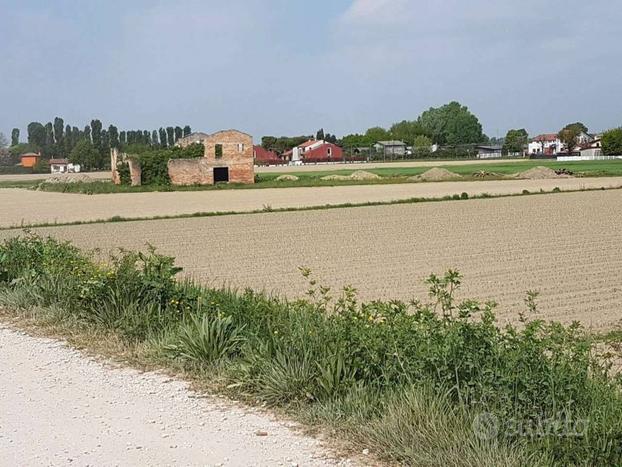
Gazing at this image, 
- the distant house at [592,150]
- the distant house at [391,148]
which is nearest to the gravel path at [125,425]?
the distant house at [592,150]

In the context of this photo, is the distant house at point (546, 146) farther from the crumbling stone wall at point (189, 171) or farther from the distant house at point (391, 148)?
the crumbling stone wall at point (189, 171)

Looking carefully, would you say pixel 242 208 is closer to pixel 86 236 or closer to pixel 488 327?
pixel 86 236

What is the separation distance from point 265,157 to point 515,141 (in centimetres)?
6462

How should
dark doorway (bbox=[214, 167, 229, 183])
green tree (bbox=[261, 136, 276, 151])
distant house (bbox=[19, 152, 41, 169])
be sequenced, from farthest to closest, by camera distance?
green tree (bbox=[261, 136, 276, 151]) → distant house (bbox=[19, 152, 41, 169]) → dark doorway (bbox=[214, 167, 229, 183])

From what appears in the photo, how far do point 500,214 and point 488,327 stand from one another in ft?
99.0

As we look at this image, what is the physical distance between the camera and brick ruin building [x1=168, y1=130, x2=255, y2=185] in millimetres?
75125

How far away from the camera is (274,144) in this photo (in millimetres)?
193375

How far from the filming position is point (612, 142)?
146500 mm

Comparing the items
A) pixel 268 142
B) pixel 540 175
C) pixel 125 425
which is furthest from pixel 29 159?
pixel 125 425

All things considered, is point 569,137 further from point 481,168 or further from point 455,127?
point 481,168

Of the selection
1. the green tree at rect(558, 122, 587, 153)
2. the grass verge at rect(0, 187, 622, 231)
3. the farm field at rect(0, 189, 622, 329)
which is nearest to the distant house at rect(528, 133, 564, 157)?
the green tree at rect(558, 122, 587, 153)

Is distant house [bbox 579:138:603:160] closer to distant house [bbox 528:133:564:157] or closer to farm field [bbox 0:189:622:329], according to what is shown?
distant house [bbox 528:133:564:157]

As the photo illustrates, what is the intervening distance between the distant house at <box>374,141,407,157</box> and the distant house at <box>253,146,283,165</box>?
24.1 metres

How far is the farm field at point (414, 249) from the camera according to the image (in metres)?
15.0
